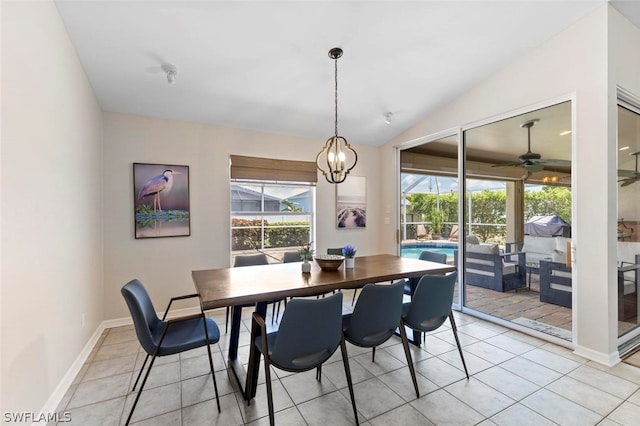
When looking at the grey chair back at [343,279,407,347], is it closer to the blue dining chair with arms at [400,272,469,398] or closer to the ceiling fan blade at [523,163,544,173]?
the blue dining chair with arms at [400,272,469,398]

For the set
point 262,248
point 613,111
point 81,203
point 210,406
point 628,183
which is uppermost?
point 613,111

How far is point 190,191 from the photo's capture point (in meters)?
3.80

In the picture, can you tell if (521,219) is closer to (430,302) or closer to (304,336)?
Result: (430,302)

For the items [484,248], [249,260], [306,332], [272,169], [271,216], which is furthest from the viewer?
[271,216]

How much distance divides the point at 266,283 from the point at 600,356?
3022 millimetres

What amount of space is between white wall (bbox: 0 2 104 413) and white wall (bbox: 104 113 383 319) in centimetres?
63

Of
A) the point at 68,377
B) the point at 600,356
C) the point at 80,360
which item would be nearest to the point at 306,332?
the point at 68,377

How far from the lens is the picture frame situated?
16.1 feet

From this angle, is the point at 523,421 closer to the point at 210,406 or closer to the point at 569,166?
the point at 210,406

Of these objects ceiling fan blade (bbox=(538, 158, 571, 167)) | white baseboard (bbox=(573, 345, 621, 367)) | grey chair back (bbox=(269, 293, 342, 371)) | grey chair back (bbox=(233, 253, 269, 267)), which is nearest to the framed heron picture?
grey chair back (bbox=(233, 253, 269, 267))

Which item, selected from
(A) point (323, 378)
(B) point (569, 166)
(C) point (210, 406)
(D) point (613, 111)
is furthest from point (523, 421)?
(D) point (613, 111)

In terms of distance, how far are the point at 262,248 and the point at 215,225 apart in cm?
79

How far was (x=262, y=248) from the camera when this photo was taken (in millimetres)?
4383

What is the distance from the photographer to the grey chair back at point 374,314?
1992 millimetres
